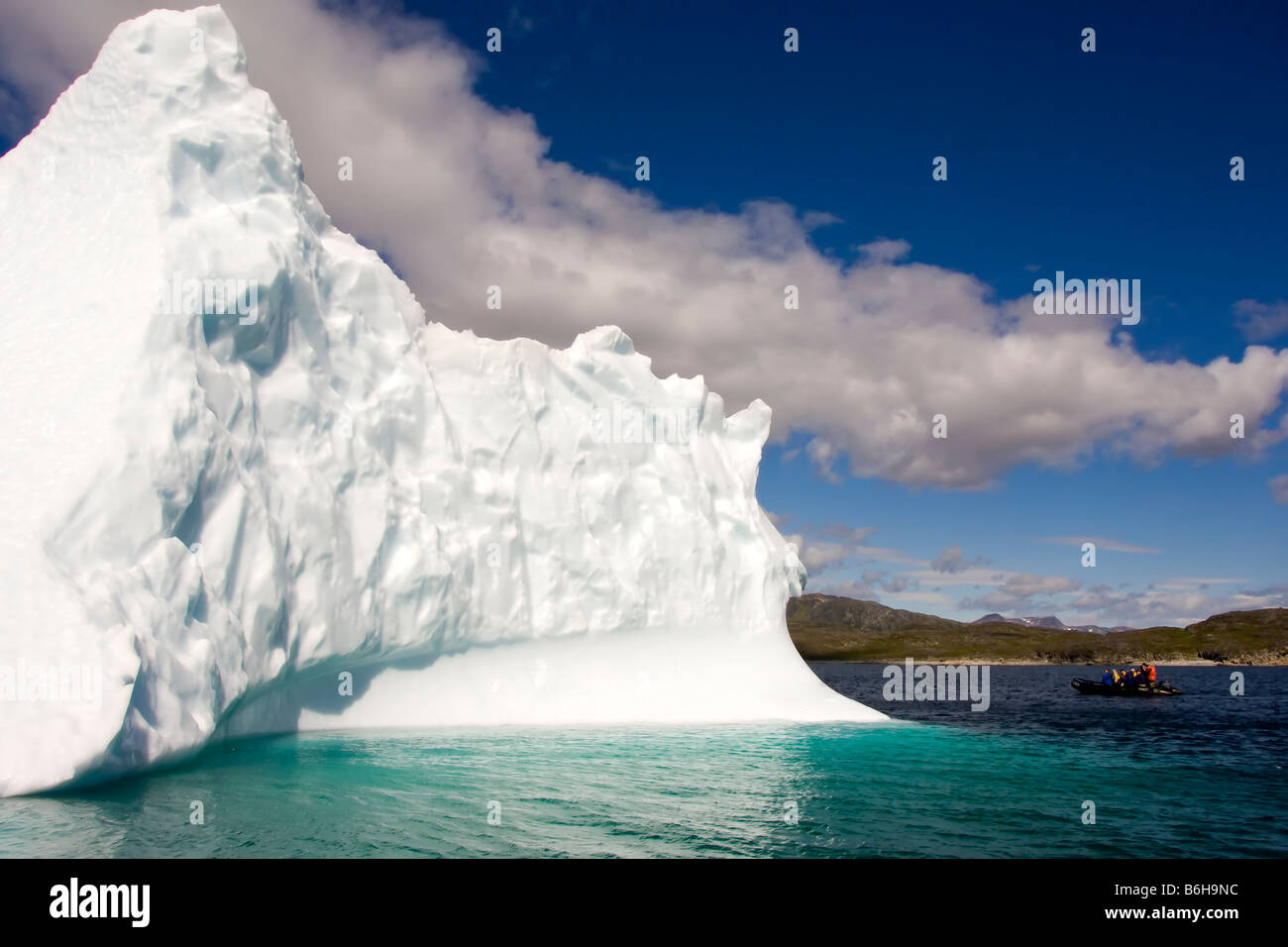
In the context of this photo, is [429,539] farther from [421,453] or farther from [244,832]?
[244,832]

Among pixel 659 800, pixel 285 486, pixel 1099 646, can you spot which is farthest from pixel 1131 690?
pixel 1099 646

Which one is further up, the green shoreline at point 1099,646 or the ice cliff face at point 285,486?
the ice cliff face at point 285,486

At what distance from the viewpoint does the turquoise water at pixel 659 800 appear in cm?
1220

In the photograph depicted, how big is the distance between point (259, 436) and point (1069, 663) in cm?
14672

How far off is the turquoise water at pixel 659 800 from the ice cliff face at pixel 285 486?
199 cm

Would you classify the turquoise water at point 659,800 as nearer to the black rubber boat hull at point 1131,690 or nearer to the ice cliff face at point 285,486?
the ice cliff face at point 285,486

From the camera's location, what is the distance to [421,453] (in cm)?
2672

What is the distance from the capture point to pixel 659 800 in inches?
613

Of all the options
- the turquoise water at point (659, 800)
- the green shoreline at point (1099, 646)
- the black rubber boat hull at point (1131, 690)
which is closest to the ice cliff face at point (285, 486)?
the turquoise water at point (659, 800)

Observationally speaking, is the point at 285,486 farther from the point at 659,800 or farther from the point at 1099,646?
the point at 1099,646

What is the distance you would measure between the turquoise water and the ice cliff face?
6.53 feet

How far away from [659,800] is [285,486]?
41.4 ft

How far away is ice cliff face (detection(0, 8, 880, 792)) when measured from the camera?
15938 mm
